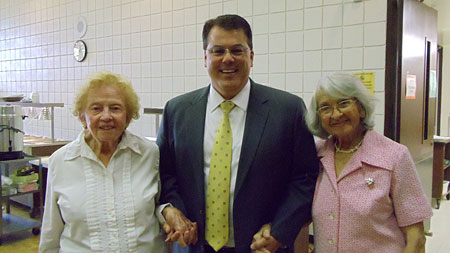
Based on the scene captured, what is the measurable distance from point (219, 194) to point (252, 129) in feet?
0.89

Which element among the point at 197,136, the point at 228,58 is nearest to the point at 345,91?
the point at 228,58

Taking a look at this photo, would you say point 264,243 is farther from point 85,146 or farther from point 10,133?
point 10,133

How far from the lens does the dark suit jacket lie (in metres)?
1.40

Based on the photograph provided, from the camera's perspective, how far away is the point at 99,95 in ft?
4.79

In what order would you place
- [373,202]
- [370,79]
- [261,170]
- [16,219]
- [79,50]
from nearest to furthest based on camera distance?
[373,202] < [261,170] < [370,79] < [16,219] < [79,50]

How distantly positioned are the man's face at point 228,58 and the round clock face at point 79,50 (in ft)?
12.7

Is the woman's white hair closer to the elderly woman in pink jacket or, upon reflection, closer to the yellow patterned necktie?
the elderly woman in pink jacket

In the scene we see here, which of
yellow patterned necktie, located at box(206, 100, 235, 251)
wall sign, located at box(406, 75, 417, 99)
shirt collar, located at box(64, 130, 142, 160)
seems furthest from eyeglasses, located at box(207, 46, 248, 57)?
wall sign, located at box(406, 75, 417, 99)

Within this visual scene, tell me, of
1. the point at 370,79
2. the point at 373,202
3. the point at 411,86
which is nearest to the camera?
the point at 373,202

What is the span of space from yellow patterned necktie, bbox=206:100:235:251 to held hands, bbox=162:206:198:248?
0.06 metres

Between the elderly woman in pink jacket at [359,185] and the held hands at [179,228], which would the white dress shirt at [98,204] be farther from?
the elderly woman in pink jacket at [359,185]

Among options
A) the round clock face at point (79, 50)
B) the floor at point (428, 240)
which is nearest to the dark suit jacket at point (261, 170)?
the floor at point (428, 240)

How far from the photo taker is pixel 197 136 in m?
1.49

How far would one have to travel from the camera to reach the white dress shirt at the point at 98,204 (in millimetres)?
1419
